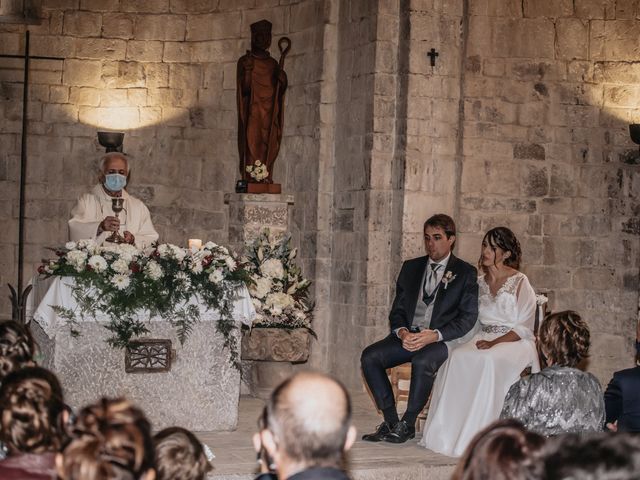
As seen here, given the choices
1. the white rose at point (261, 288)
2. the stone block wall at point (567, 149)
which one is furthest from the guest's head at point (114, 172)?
the stone block wall at point (567, 149)

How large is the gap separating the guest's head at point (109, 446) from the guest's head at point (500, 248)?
193 inches

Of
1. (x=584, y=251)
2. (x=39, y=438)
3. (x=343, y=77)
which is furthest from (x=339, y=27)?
(x=39, y=438)

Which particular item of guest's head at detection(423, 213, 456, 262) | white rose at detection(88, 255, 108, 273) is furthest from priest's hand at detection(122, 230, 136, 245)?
guest's head at detection(423, 213, 456, 262)

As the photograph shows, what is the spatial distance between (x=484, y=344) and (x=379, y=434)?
91cm

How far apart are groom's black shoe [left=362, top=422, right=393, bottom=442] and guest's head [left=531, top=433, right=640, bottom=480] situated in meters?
4.70

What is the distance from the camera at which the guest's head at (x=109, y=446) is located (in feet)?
8.05

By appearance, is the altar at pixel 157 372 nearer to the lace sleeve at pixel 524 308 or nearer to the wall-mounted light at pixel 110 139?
the lace sleeve at pixel 524 308

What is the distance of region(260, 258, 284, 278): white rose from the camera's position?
29.5 ft

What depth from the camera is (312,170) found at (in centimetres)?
1058

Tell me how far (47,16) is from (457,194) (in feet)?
15.9

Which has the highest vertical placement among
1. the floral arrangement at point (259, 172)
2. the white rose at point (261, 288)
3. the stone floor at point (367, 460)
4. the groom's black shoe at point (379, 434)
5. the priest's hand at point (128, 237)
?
the floral arrangement at point (259, 172)

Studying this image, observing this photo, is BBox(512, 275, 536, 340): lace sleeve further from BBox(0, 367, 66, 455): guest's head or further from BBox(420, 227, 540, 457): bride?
BBox(0, 367, 66, 455): guest's head

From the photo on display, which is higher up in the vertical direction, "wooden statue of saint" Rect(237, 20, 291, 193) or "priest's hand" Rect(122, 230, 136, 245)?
"wooden statue of saint" Rect(237, 20, 291, 193)

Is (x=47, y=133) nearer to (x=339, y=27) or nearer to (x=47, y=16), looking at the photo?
(x=47, y=16)
